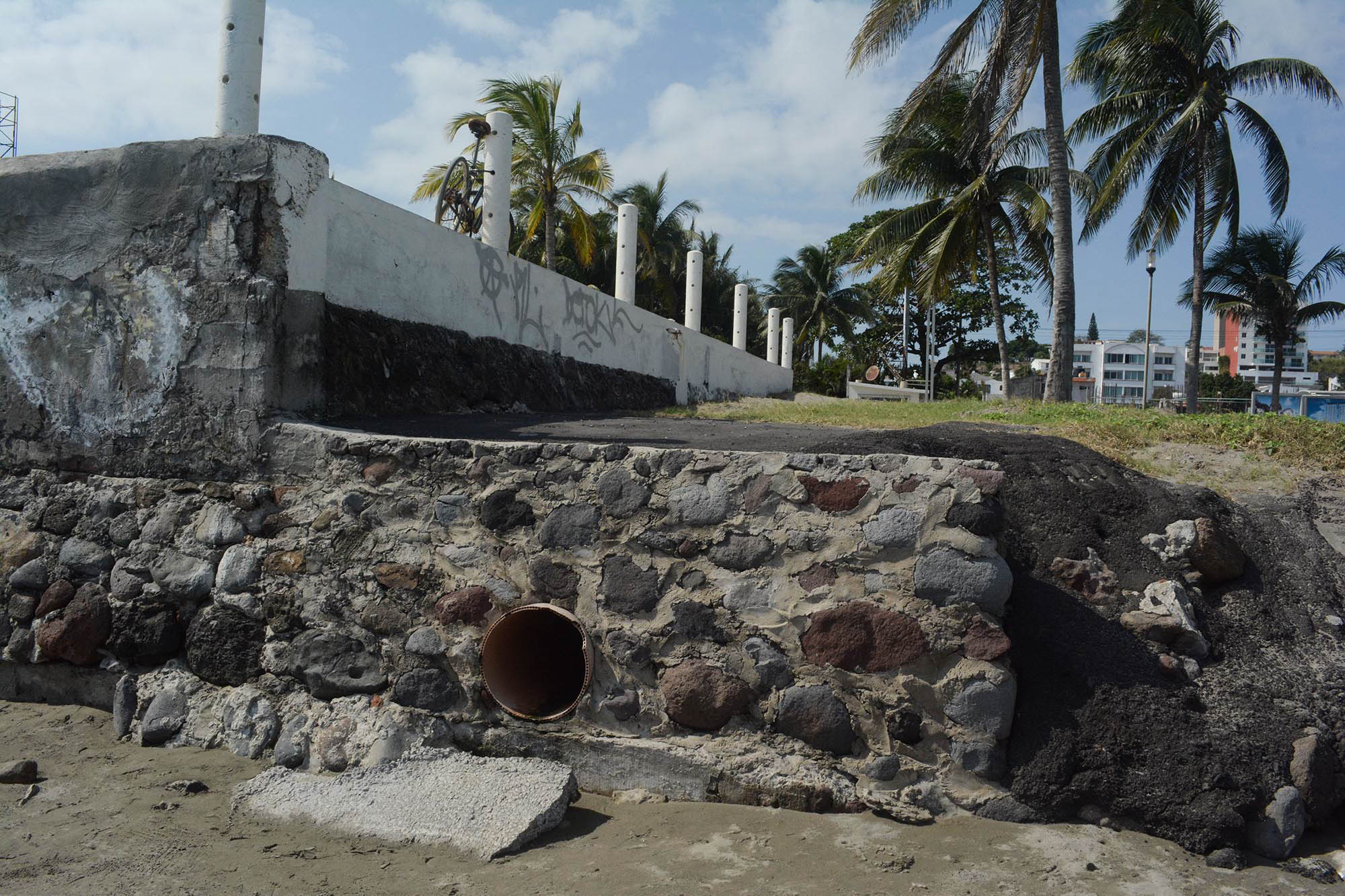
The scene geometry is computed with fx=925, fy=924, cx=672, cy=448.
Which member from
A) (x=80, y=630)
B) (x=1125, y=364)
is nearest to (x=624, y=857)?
(x=80, y=630)

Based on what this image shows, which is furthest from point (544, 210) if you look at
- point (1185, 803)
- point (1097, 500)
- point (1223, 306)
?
point (1223, 306)

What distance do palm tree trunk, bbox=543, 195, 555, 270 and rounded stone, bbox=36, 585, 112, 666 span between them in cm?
Answer: 1580

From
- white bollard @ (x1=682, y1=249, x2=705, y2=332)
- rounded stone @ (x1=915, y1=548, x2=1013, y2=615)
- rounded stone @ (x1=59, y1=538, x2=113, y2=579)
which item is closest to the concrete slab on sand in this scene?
rounded stone @ (x1=915, y1=548, x2=1013, y2=615)

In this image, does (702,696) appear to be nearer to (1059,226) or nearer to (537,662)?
(537,662)

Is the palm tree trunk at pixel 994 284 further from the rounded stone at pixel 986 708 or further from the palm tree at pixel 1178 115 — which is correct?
the rounded stone at pixel 986 708

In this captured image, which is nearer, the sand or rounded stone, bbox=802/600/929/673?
the sand

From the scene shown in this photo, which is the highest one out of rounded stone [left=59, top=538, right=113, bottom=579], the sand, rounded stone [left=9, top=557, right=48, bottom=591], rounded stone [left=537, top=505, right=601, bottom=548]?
rounded stone [left=537, top=505, right=601, bottom=548]

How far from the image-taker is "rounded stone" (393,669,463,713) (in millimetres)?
4012

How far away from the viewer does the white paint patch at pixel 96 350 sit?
483 centimetres

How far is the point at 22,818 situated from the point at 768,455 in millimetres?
3218

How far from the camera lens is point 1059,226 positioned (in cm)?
1419

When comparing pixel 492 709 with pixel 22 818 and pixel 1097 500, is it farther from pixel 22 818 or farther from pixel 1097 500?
pixel 1097 500

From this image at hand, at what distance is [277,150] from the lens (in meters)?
4.86

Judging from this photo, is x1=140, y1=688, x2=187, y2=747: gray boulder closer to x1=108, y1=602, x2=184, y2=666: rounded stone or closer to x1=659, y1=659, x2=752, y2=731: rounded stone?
x1=108, y1=602, x2=184, y2=666: rounded stone
